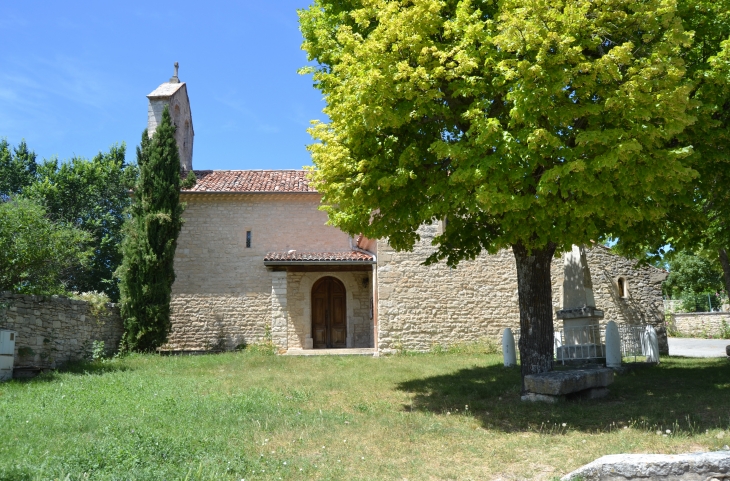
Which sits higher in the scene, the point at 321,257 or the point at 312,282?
the point at 321,257

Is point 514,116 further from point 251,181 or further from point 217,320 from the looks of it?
point 251,181

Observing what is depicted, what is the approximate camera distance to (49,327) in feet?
40.2

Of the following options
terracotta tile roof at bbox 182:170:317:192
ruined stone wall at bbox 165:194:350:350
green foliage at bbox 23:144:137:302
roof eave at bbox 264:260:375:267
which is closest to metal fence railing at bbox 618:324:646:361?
roof eave at bbox 264:260:375:267

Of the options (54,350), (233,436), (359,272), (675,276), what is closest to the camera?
(233,436)

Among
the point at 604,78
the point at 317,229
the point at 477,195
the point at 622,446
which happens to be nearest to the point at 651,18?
the point at 604,78

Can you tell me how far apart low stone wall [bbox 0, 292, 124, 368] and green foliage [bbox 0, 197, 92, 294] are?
0.77 meters

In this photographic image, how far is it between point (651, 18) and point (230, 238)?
15992 mm

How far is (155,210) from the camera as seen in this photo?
1764cm

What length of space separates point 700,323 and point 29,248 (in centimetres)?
3119

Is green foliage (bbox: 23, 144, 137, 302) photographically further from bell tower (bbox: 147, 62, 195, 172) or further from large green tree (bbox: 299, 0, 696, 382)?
large green tree (bbox: 299, 0, 696, 382)

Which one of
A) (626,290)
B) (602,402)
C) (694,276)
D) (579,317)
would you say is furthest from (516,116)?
(694,276)

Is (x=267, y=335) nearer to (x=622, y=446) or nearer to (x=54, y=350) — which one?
(x=54, y=350)

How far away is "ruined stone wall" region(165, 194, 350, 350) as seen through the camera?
19.5 m

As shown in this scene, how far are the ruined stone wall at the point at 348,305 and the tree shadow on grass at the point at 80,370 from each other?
6551mm
